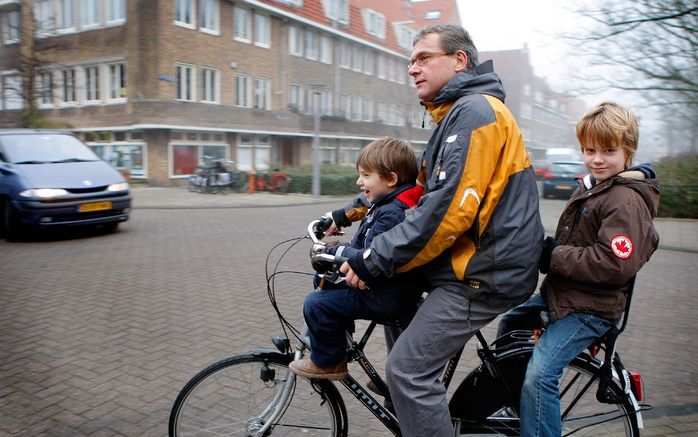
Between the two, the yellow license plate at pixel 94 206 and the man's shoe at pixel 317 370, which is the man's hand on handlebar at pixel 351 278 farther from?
the yellow license plate at pixel 94 206

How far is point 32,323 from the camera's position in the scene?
4.96 m

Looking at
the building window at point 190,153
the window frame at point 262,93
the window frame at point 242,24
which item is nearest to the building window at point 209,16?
the window frame at point 242,24

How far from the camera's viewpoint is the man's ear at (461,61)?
223 cm

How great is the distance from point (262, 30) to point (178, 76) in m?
6.77

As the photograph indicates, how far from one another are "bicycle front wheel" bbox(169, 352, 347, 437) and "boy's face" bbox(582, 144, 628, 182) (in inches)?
57.1

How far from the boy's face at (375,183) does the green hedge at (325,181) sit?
1906 centimetres

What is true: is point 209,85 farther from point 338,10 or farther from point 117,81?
point 338,10

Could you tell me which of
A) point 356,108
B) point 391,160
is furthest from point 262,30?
point 391,160

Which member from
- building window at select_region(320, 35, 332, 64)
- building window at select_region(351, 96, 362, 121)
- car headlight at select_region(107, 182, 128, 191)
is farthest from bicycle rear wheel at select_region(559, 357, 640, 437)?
building window at select_region(351, 96, 362, 121)

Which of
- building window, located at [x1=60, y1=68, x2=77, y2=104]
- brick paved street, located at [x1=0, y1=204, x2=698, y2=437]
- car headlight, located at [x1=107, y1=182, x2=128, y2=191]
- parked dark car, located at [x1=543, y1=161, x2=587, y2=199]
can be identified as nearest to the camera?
brick paved street, located at [x1=0, y1=204, x2=698, y2=437]

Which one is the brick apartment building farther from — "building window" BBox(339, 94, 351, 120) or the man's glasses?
the man's glasses

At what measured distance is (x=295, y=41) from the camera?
32.1 m

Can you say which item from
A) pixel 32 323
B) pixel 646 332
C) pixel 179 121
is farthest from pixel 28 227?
pixel 179 121

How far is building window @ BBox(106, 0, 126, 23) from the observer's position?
2438 cm
